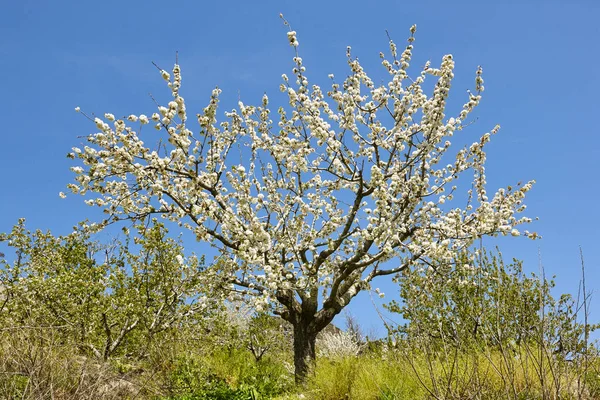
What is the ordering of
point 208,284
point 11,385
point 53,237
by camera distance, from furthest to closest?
point 53,237, point 208,284, point 11,385

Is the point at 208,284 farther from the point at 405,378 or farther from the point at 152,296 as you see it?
the point at 405,378

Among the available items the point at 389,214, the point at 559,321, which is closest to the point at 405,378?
the point at 389,214

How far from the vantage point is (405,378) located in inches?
311

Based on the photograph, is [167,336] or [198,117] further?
[167,336]

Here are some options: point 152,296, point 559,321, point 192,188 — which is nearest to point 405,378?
point 192,188

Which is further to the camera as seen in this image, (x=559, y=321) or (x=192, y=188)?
(x=559, y=321)

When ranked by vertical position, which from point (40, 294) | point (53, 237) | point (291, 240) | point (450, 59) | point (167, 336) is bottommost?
point (167, 336)

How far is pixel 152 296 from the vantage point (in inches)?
507

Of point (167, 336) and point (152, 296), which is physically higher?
point (152, 296)

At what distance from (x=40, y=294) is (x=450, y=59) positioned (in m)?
10.4

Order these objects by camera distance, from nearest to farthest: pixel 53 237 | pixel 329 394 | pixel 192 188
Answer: pixel 329 394 < pixel 192 188 < pixel 53 237

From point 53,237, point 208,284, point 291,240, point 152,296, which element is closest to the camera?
point 291,240

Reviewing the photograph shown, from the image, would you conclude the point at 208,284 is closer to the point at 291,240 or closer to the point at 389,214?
the point at 291,240

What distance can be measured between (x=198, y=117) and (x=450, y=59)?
4.83m
